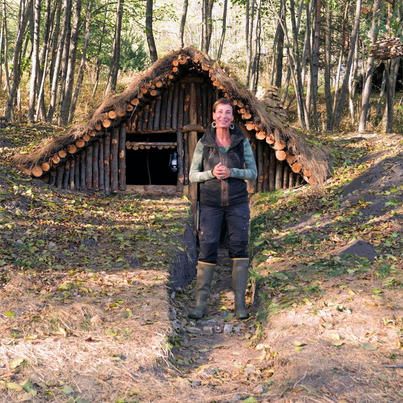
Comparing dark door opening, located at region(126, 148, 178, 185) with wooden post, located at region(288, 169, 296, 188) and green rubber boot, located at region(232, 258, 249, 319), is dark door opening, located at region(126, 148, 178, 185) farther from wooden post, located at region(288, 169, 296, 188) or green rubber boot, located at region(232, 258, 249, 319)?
green rubber boot, located at region(232, 258, 249, 319)

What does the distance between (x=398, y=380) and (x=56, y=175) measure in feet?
25.8

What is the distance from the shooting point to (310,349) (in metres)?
4.27

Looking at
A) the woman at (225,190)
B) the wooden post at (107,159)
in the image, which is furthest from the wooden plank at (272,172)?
the woman at (225,190)

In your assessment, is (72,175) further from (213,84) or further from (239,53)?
(239,53)

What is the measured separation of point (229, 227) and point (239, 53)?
30300 millimetres

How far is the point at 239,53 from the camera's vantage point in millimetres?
34094

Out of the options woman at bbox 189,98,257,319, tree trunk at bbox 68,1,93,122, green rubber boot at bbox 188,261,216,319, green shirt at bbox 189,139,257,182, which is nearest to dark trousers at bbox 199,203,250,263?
woman at bbox 189,98,257,319

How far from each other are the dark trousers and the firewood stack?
7.27 m

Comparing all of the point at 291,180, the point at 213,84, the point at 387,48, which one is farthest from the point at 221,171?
the point at 387,48

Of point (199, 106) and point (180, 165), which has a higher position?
point (199, 106)

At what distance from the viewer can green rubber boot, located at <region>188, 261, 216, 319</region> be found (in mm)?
5520

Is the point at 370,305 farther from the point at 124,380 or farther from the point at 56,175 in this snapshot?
the point at 56,175

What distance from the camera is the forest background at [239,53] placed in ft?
45.7

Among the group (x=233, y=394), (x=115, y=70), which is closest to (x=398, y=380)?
(x=233, y=394)
